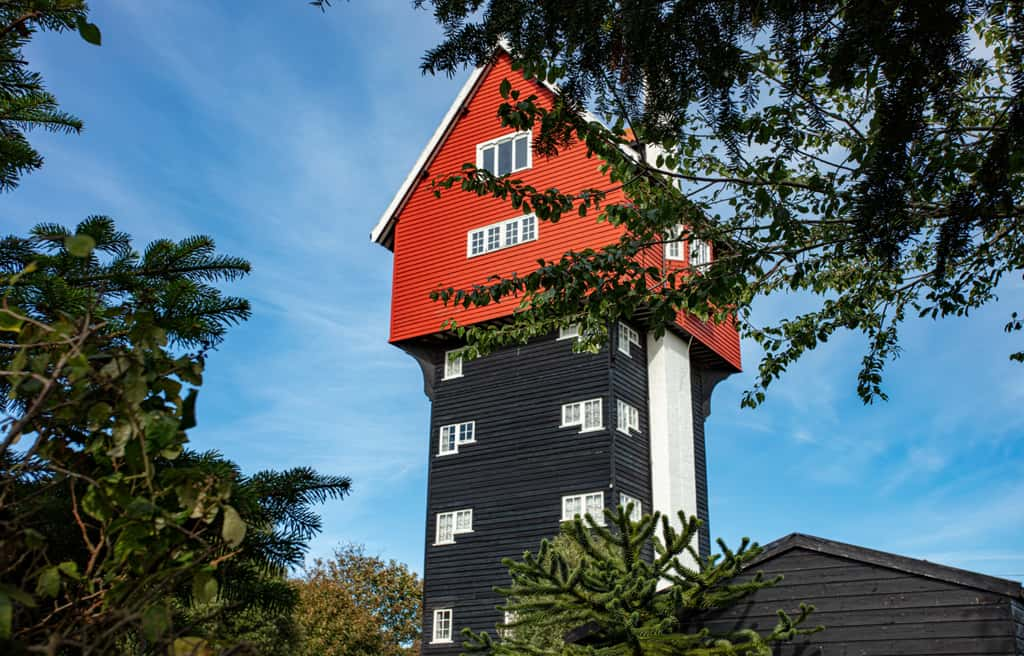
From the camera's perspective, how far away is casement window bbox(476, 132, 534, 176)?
93.6ft

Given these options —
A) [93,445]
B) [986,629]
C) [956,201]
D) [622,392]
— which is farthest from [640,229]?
[622,392]

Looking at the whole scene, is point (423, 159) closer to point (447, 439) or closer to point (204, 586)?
point (447, 439)

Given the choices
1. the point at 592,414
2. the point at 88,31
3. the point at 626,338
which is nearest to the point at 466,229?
the point at 626,338

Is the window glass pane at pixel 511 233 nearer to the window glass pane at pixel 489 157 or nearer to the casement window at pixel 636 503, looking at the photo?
the window glass pane at pixel 489 157

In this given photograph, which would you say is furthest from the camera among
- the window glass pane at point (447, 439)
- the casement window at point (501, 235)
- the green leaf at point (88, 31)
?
the window glass pane at point (447, 439)

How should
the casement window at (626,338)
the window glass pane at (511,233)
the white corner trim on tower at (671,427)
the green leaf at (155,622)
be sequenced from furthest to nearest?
the window glass pane at (511,233)
the casement window at (626,338)
the white corner trim on tower at (671,427)
the green leaf at (155,622)

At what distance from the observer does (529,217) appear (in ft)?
89.3

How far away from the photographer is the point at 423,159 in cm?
3078

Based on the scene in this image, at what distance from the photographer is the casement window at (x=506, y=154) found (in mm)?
28516

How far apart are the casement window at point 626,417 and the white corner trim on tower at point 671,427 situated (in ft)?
3.03

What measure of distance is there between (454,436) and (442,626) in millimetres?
6013

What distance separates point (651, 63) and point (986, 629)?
9072 millimetres

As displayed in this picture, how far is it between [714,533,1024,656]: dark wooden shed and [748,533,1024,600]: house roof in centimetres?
1

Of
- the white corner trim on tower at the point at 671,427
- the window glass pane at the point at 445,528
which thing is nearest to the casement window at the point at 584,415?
the white corner trim on tower at the point at 671,427
